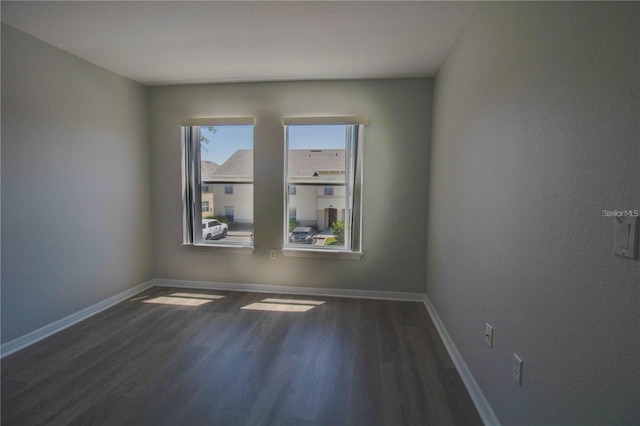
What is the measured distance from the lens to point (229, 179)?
3549 mm

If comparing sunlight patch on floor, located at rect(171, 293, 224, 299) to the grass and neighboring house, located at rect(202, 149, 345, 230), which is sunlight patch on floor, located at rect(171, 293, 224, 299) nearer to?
neighboring house, located at rect(202, 149, 345, 230)

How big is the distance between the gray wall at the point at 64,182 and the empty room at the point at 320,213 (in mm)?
17

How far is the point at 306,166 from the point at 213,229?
149 centimetres

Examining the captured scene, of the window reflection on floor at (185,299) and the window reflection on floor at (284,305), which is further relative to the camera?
the window reflection on floor at (185,299)

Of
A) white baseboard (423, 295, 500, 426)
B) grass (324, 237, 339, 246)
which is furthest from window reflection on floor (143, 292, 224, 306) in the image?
white baseboard (423, 295, 500, 426)

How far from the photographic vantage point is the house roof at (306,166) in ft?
11.1

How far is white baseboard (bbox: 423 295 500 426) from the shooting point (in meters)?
1.54

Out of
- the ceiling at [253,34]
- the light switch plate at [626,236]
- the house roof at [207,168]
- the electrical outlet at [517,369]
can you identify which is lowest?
the electrical outlet at [517,369]

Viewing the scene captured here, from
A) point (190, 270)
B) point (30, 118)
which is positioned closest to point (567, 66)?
point (30, 118)

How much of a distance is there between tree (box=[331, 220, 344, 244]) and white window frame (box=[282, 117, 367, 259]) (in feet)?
0.22

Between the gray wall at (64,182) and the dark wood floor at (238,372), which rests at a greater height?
the gray wall at (64,182)

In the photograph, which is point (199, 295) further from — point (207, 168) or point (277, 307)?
point (207, 168)

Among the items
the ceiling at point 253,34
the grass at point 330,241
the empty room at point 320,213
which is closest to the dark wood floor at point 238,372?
the empty room at point 320,213

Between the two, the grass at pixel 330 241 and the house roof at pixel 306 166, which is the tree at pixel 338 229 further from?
the house roof at pixel 306 166
